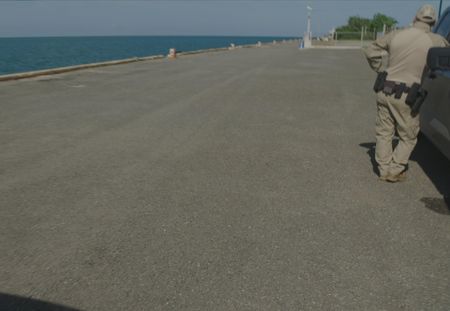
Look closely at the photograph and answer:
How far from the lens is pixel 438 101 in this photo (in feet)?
13.1

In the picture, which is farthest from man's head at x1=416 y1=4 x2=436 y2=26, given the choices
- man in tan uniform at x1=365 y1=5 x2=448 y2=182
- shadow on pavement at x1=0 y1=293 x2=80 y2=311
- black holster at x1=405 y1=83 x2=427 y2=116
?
shadow on pavement at x1=0 y1=293 x2=80 y2=311

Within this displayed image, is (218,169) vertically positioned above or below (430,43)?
below

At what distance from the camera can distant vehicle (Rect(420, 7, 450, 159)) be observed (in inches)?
144

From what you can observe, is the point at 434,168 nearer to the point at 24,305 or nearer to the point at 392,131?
the point at 392,131

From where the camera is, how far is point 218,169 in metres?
4.66

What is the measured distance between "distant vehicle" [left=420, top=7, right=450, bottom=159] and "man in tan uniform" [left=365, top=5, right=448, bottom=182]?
0.61 ft

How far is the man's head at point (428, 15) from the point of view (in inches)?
155

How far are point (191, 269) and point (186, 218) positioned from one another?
78 centimetres

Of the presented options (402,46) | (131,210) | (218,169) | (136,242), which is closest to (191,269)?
(136,242)

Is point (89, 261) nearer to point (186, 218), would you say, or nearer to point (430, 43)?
point (186, 218)

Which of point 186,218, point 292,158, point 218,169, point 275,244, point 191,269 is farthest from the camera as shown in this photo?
point 292,158

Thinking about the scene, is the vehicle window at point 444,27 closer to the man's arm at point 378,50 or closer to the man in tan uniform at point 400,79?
the man in tan uniform at point 400,79

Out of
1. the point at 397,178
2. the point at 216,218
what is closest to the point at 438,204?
A: the point at 397,178

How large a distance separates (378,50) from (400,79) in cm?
42
